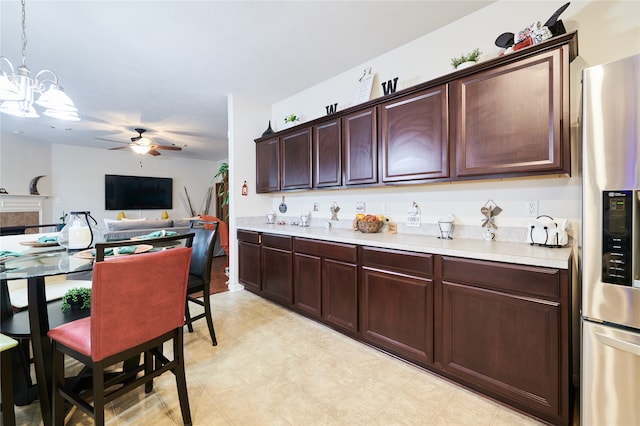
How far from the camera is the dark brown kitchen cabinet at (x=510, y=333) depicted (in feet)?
4.67

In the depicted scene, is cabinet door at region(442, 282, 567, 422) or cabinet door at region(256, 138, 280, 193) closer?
cabinet door at region(442, 282, 567, 422)

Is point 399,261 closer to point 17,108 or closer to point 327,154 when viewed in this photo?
point 327,154

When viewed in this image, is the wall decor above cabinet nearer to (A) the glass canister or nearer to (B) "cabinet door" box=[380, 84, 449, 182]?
(B) "cabinet door" box=[380, 84, 449, 182]

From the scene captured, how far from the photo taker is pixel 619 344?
3.85 ft

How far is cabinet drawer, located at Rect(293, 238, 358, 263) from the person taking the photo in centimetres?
237

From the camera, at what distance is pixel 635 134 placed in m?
1.13

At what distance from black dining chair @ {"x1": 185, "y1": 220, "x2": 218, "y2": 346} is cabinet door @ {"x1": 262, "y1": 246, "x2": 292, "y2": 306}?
83 centimetres

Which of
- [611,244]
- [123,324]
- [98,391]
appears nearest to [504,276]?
[611,244]

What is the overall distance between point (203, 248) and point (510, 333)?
2413mm

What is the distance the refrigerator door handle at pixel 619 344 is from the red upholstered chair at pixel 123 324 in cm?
204

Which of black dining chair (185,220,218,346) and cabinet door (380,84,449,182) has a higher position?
cabinet door (380,84,449,182)

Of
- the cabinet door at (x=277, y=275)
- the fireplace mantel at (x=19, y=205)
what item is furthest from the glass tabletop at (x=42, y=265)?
the fireplace mantel at (x=19, y=205)

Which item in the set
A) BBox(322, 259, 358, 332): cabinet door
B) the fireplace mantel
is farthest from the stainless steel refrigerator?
the fireplace mantel

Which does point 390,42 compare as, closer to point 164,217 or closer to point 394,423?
point 394,423
